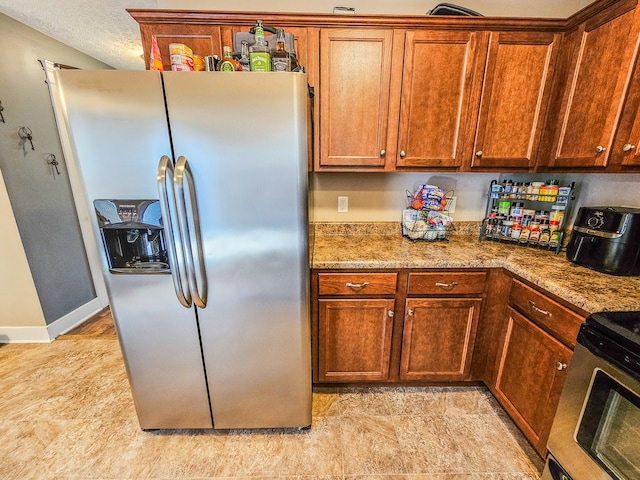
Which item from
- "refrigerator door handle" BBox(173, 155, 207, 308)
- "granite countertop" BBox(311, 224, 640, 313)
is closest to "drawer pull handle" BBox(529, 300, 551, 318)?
"granite countertop" BBox(311, 224, 640, 313)

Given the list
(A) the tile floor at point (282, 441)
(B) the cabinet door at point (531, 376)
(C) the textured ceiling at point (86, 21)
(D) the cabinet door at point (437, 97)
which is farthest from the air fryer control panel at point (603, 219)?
(C) the textured ceiling at point (86, 21)

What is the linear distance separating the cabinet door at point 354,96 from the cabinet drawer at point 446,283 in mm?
713

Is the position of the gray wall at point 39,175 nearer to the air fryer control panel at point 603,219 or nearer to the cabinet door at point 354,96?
the cabinet door at point 354,96

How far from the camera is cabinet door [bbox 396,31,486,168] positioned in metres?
1.48

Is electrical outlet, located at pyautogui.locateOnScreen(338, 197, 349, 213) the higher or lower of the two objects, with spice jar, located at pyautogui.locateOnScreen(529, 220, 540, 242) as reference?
higher

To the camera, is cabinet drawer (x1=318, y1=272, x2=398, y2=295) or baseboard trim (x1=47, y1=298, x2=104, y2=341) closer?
cabinet drawer (x1=318, y1=272, x2=398, y2=295)

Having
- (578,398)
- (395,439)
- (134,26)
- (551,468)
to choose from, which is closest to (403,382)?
(395,439)

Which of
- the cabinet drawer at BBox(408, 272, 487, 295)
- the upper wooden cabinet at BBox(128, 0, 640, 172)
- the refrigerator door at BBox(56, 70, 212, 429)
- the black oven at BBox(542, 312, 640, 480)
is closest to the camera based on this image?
the black oven at BBox(542, 312, 640, 480)

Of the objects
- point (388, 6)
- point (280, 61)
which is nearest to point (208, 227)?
point (280, 61)

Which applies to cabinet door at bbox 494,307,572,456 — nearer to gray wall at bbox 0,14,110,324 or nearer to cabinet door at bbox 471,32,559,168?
cabinet door at bbox 471,32,559,168

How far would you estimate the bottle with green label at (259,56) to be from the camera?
44.0 inches

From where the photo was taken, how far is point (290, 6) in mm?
1664

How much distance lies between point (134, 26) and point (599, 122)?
3.05 metres

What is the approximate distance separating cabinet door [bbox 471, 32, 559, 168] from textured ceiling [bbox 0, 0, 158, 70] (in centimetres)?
218
